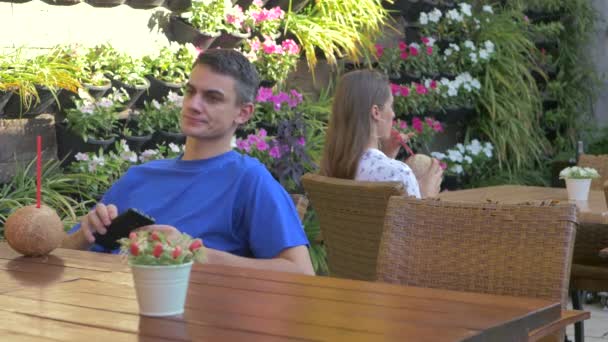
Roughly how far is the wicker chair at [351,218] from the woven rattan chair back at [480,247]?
79 cm

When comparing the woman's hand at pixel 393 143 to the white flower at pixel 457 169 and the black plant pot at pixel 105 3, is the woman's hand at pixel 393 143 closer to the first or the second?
the black plant pot at pixel 105 3

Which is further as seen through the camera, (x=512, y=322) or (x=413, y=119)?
(x=413, y=119)

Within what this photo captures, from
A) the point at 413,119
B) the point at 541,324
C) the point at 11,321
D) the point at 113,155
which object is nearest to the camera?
the point at 11,321

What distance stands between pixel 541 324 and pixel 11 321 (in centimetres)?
93

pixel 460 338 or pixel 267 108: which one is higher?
pixel 267 108

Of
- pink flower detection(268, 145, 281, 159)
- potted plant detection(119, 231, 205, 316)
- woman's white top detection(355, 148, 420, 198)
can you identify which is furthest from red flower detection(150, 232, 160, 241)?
pink flower detection(268, 145, 281, 159)

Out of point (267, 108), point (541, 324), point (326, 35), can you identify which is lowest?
point (541, 324)

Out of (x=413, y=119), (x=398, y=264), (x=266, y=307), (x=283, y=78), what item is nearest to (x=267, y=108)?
(x=283, y=78)

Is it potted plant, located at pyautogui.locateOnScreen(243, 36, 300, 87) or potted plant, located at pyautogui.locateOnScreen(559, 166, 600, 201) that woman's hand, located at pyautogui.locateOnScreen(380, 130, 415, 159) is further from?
potted plant, located at pyautogui.locateOnScreen(243, 36, 300, 87)

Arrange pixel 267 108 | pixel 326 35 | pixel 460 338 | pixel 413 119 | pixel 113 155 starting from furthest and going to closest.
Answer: pixel 413 119
pixel 326 35
pixel 267 108
pixel 113 155
pixel 460 338

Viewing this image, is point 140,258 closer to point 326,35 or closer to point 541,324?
point 541,324

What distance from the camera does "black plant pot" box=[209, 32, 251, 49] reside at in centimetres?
654

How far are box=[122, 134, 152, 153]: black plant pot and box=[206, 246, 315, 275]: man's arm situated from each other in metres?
3.04

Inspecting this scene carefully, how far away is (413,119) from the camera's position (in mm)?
7816
